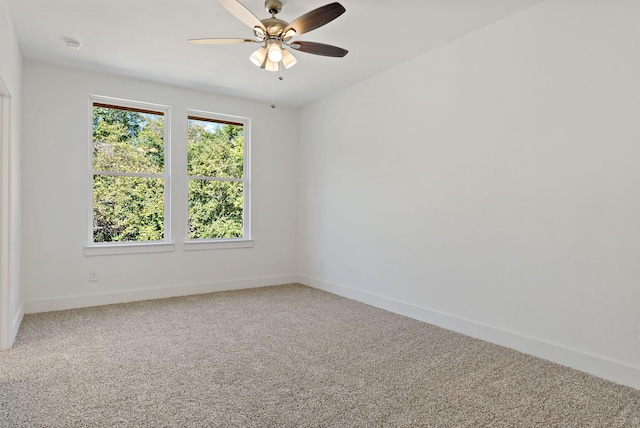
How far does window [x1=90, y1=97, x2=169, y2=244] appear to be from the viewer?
4.34 m

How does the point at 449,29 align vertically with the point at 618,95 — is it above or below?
above

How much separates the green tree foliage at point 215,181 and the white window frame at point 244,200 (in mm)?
44

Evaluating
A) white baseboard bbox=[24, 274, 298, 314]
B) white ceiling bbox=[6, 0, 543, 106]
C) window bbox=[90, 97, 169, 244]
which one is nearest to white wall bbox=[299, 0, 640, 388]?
white ceiling bbox=[6, 0, 543, 106]

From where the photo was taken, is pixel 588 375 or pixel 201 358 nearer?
pixel 588 375

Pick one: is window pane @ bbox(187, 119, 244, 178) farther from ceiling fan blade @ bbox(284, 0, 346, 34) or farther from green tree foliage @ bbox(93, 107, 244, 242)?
ceiling fan blade @ bbox(284, 0, 346, 34)

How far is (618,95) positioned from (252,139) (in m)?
4.04

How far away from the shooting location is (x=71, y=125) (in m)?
4.11

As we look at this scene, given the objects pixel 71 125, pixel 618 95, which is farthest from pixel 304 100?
pixel 618 95

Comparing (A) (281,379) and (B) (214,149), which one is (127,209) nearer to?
(B) (214,149)

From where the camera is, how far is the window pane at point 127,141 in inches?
171

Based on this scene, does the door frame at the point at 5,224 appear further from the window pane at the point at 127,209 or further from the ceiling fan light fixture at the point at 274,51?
the ceiling fan light fixture at the point at 274,51

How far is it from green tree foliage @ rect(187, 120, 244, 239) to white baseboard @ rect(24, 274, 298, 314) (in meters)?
0.65

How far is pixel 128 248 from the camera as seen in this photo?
14.5ft

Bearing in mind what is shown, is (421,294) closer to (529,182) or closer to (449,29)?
(529,182)
